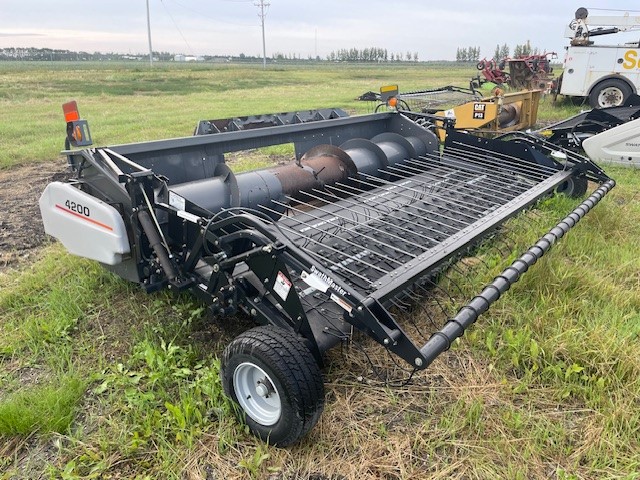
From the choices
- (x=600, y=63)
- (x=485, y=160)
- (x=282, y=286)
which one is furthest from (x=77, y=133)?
(x=600, y=63)

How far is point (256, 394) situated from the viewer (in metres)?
2.37

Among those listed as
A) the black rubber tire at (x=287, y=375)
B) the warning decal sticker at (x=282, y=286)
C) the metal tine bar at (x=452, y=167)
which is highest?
the metal tine bar at (x=452, y=167)

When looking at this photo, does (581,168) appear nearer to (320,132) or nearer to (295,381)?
(320,132)

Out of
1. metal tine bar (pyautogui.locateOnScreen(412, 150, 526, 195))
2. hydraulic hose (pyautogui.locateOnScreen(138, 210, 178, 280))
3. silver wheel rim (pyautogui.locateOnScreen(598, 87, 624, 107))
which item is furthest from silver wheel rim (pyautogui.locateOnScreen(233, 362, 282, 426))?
silver wheel rim (pyautogui.locateOnScreen(598, 87, 624, 107))

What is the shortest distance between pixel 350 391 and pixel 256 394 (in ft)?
1.67

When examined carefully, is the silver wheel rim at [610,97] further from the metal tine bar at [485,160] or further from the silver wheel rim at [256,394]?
the silver wheel rim at [256,394]

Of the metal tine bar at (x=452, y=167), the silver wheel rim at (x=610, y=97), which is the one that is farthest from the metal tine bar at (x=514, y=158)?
the silver wheel rim at (x=610, y=97)

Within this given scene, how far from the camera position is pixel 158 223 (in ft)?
9.06

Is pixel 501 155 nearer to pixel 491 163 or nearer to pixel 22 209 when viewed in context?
pixel 491 163

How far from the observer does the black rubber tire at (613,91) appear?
1216 centimetres

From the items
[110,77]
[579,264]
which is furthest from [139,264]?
[110,77]

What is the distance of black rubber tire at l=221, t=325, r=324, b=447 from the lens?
2.07 metres

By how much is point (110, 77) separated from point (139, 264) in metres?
37.0

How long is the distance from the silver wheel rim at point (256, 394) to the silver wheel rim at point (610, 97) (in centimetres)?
1287
